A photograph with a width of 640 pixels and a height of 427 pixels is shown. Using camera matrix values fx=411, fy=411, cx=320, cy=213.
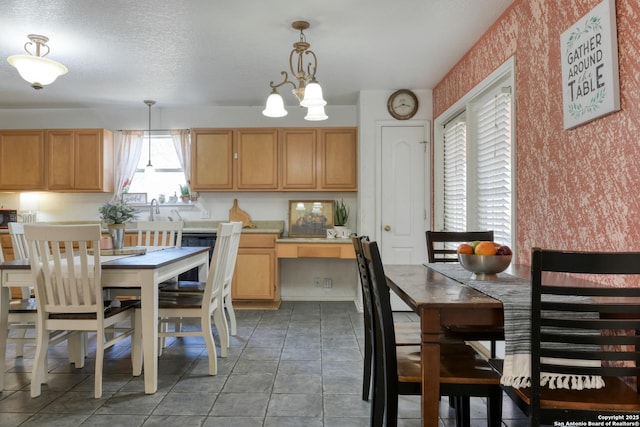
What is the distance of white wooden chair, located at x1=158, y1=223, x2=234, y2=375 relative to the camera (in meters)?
2.76

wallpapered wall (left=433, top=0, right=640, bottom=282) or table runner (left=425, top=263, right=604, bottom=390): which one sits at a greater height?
wallpapered wall (left=433, top=0, right=640, bottom=282)

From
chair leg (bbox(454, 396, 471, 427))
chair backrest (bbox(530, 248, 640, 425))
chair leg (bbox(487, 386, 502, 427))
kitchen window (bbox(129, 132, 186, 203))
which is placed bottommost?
chair leg (bbox(454, 396, 471, 427))

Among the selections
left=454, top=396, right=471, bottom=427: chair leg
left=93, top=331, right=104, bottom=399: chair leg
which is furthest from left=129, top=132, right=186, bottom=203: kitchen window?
left=454, top=396, right=471, bottom=427: chair leg

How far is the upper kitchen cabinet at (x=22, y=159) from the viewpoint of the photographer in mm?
5078

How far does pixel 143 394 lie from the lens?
2.46 m

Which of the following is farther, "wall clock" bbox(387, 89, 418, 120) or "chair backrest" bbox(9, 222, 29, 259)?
"wall clock" bbox(387, 89, 418, 120)

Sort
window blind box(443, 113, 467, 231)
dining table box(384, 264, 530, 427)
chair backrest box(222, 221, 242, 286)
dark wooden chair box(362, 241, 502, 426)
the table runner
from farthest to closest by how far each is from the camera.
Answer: window blind box(443, 113, 467, 231) < chair backrest box(222, 221, 242, 286) < dark wooden chair box(362, 241, 502, 426) < dining table box(384, 264, 530, 427) < the table runner

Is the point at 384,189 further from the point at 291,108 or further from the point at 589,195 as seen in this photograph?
the point at 589,195

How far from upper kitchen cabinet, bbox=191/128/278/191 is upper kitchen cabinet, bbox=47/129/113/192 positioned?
1179 mm

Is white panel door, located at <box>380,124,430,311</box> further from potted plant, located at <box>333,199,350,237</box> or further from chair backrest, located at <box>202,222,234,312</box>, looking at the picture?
chair backrest, located at <box>202,222,234,312</box>

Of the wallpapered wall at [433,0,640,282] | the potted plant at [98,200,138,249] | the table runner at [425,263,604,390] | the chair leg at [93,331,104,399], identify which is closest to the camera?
the table runner at [425,263,604,390]

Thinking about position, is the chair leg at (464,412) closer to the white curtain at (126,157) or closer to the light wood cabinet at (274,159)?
the light wood cabinet at (274,159)

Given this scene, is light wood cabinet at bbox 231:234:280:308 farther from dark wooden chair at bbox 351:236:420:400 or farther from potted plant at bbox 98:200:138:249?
dark wooden chair at bbox 351:236:420:400

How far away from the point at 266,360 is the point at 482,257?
1.87 m
